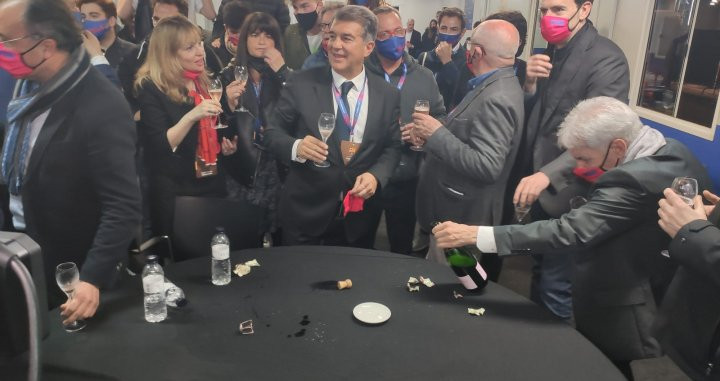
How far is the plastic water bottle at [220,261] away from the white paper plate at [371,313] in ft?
1.74

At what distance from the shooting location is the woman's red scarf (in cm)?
281

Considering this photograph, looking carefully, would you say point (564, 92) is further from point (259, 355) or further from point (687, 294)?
point (259, 355)

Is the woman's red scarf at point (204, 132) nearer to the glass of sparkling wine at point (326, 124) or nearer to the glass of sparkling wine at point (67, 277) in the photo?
the glass of sparkling wine at point (326, 124)

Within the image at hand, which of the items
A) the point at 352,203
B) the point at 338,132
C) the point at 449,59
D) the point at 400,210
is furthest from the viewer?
the point at 449,59

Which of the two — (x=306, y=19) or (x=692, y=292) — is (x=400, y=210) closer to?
(x=306, y=19)

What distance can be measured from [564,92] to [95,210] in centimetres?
231

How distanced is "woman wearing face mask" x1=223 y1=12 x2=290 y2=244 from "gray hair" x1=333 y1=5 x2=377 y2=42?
0.88 m

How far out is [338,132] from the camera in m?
2.69

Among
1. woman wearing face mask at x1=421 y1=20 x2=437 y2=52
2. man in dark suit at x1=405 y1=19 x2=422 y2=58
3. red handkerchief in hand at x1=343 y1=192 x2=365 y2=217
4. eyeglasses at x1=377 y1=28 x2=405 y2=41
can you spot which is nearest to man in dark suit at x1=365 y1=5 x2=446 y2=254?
eyeglasses at x1=377 y1=28 x2=405 y2=41

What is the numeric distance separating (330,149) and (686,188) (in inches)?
62.8

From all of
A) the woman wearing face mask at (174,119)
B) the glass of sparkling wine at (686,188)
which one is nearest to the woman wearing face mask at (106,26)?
the woman wearing face mask at (174,119)

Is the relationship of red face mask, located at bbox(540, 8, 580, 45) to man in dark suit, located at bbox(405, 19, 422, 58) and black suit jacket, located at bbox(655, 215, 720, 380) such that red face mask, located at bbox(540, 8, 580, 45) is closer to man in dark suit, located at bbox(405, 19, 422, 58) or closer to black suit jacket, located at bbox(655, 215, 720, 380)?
black suit jacket, located at bbox(655, 215, 720, 380)

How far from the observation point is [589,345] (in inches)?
61.1

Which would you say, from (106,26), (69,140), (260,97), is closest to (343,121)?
(260,97)
